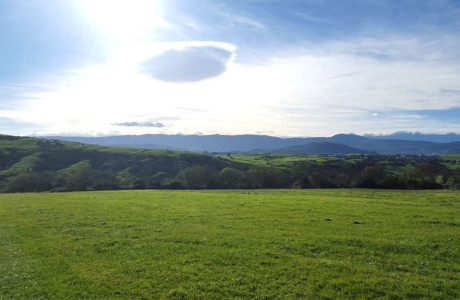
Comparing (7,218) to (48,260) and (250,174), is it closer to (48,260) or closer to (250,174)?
(48,260)

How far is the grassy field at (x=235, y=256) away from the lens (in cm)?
1820

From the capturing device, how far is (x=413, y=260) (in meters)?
22.0

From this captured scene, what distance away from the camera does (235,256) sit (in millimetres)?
23406

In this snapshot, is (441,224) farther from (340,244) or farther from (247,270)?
(247,270)

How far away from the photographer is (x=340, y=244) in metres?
25.8

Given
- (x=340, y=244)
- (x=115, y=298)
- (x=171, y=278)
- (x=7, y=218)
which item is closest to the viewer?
(x=115, y=298)

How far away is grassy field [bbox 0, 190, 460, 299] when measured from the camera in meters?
18.2

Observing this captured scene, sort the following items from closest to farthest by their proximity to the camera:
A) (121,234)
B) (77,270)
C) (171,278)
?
(171,278), (77,270), (121,234)

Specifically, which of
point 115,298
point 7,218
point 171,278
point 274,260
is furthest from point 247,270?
point 7,218

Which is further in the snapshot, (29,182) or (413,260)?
(29,182)

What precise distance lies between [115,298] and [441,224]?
28.8 m

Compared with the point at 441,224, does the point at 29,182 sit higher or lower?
lower

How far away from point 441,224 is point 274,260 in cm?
1922

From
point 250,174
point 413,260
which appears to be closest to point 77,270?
point 413,260
